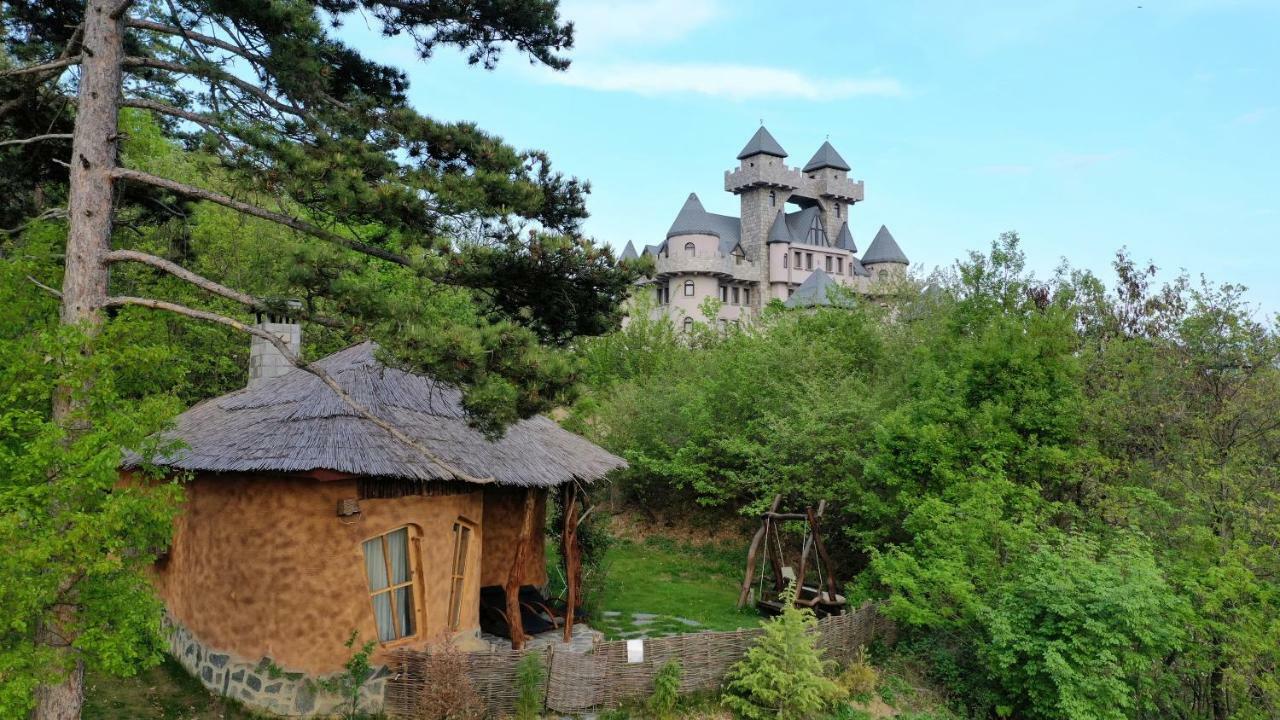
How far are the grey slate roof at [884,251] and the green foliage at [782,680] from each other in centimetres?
4930

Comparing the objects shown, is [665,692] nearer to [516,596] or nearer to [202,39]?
[516,596]

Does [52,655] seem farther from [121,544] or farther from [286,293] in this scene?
[286,293]

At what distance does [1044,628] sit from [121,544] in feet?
38.9

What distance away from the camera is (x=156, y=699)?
447 inches

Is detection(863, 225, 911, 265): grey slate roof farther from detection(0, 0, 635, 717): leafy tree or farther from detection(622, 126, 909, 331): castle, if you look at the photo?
detection(0, 0, 635, 717): leafy tree

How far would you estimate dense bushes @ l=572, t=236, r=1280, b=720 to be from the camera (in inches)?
503

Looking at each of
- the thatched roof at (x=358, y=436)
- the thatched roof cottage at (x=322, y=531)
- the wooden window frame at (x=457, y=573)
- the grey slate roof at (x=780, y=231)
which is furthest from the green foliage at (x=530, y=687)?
the grey slate roof at (x=780, y=231)

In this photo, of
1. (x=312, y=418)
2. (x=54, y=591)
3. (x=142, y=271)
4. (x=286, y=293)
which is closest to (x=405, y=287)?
(x=142, y=271)

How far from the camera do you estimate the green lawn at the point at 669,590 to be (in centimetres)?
1658

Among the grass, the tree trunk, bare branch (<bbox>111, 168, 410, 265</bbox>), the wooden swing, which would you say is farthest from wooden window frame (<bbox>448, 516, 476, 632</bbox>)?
the wooden swing

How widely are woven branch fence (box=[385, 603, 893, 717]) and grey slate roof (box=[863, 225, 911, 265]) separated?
4904cm

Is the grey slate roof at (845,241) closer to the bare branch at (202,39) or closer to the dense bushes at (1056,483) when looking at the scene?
A: the dense bushes at (1056,483)

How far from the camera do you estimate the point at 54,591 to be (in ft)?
25.3

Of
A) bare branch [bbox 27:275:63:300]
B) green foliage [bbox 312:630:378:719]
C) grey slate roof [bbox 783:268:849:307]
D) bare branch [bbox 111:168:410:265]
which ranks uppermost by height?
grey slate roof [bbox 783:268:849:307]
